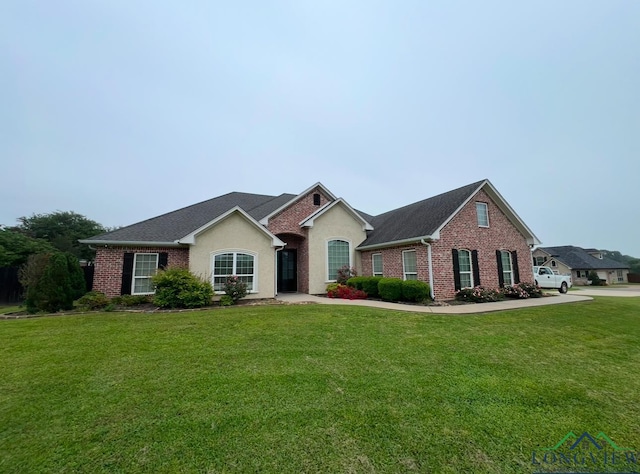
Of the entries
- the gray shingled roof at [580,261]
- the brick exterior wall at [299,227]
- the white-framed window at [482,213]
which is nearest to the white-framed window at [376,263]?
the brick exterior wall at [299,227]

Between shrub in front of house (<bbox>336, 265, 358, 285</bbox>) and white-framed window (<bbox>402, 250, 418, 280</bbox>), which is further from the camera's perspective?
shrub in front of house (<bbox>336, 265, 358, 285</bbox>)

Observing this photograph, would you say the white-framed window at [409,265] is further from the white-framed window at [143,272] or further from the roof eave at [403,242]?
the white-framed window at [143,272]

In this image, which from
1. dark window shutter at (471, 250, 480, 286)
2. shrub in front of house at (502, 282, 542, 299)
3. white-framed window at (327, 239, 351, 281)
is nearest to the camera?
dark window shutter at (471, 250, 480, 286)

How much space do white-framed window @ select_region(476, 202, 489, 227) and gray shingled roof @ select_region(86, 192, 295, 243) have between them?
36.6ft

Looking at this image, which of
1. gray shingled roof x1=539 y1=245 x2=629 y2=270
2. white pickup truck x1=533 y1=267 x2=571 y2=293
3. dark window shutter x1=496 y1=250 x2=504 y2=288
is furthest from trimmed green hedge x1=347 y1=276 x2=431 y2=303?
gray shingled roof x1=539 y1=245 x2=629 y2=270

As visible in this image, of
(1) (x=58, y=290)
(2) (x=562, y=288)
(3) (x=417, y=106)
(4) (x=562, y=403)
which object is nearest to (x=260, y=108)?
(3) (x=417, y=106)

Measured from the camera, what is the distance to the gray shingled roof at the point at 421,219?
12.9 meters

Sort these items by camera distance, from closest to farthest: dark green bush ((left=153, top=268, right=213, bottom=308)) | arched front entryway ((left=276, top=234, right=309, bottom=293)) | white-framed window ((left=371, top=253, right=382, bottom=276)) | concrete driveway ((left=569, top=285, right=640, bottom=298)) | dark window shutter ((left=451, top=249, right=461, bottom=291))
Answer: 1. dark green bush ((left=153, top=268, right=213, bottom=308))
2. dark window shutter ((left=451, top=249, right=461, bottom=291))
3. white-framed window ((left=371, top=253, right=382, bottom=276))
4. arched front entryway ((left=276, top=234, right=309, bottom=293))
5. concrete driveway ((left=569, top=285, right=640, bottom=298))

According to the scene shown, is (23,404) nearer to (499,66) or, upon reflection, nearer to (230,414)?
(230,414)

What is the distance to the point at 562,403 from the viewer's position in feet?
11.9

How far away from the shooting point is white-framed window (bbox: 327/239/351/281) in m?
15.6

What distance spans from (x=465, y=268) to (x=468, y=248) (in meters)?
1.02

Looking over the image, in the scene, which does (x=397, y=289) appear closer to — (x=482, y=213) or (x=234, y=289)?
(x=482, y=213)

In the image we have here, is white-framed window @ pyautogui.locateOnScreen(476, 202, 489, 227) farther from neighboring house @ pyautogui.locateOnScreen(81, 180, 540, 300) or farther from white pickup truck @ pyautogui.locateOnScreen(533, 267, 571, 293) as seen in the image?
white pickup truck @ pyautogui.locateOnScreen(533, 267, 571, 293)
